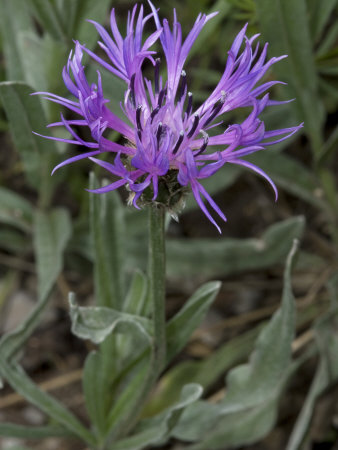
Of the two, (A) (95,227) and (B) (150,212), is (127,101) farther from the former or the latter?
(A) (95,227)

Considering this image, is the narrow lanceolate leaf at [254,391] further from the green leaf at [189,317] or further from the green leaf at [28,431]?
the green leaf at [28,431]

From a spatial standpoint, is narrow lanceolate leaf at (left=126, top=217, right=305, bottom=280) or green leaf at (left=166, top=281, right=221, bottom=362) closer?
green leaf at (left=166, top=281, right=221, bottom=362)

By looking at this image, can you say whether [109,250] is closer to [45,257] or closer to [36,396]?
[45,257]

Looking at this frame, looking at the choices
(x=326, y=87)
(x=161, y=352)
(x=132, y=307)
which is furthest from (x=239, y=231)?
(x=161, y=352)

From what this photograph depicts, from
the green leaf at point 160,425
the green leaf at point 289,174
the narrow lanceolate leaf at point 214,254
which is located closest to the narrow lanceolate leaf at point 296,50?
the green leaf at point 289,174

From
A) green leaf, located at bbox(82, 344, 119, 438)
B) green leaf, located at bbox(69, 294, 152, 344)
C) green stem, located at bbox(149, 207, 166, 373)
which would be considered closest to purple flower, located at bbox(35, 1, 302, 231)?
green stem, located at bbox(149, 207, 166, 373)

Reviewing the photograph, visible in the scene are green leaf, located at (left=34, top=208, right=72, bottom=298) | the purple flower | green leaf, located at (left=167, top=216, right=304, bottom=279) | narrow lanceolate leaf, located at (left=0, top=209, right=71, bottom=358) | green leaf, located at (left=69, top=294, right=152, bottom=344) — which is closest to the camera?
the purple flower

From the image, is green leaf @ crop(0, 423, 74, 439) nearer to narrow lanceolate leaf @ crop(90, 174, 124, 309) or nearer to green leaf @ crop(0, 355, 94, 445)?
green leaf @ crop(0, 355, 94, 445)
